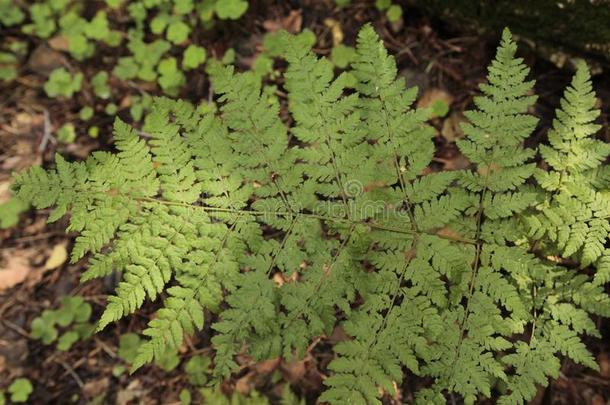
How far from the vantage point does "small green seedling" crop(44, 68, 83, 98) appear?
Answer: 4.27m

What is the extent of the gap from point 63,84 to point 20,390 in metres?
2.53

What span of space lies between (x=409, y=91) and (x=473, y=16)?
1.44m

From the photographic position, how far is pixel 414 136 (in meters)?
2.25

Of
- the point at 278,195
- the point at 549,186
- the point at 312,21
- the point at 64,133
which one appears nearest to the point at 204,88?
the point at 312,21

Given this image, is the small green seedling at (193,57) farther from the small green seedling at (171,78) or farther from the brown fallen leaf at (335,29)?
the brown fallen leaf at (335,29)

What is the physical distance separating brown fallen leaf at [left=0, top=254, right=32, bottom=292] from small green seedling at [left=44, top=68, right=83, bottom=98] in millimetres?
1447

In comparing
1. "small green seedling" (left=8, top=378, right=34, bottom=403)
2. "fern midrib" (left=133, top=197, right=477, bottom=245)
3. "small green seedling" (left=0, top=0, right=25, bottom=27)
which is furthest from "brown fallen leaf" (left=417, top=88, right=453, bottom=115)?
"small green seedling" (left=0, top=0, right=25, bottom=27)

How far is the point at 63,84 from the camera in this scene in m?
4.30

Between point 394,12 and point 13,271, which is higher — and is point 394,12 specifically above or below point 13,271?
above

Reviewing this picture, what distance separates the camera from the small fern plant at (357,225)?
2086mm

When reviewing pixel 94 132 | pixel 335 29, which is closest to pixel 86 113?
pixel 94 132

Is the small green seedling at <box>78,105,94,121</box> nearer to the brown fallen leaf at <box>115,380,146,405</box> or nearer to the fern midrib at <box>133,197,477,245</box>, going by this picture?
the brown fallen leaf at <box>115,380,146,405</box>

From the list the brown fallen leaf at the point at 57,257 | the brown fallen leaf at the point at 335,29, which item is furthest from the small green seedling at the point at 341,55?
the brown fallen leaf at the point at 57,257

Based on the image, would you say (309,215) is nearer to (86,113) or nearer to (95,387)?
(95,387)
